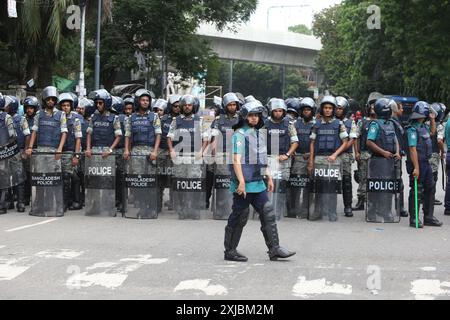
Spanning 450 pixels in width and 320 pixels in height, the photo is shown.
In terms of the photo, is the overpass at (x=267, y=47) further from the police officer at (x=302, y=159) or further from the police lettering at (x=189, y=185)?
the police lettering at (x=189, y=185)

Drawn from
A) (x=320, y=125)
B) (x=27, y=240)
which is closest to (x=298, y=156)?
(x=320, y=125)

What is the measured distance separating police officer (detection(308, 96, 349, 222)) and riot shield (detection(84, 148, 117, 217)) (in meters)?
3.28

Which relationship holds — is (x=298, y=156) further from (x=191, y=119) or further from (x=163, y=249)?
(x=163, y=249)

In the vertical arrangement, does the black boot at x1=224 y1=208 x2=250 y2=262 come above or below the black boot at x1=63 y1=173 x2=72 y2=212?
below

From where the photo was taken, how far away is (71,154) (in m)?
13.4

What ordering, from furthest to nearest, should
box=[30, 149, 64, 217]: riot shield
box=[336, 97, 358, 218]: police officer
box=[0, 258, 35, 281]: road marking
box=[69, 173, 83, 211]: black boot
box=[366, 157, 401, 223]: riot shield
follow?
box=[69, 173, 83, 211]: black boot < box=[336, 97, 358, 218]: police officer < box=[30, 149, 64, 217]: riot shield < box=[366, 157, 401, 223]: riot shield < box=[0, 258, 35, 281]: road marking

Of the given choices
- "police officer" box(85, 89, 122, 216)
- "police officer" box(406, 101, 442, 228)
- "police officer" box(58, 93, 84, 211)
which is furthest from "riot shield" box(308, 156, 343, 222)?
"police officer" box(58, 93, 84, 211)

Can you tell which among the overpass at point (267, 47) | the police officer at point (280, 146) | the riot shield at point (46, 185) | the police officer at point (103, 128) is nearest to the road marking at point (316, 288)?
the police officer at point (280, 146)

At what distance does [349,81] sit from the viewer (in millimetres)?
54875

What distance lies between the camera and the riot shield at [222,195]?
12.6 m

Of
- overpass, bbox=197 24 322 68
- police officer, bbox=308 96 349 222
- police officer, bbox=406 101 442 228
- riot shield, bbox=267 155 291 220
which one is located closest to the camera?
police officer, bbox=406 101 442 228

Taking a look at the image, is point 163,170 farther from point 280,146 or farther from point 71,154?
point 280,146

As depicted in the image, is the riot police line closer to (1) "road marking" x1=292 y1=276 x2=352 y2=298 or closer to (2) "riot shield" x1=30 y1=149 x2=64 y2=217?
(2) "riot shield" x1=30 y1=149 x2=64 y2=217

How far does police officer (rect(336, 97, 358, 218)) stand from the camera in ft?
42.9
